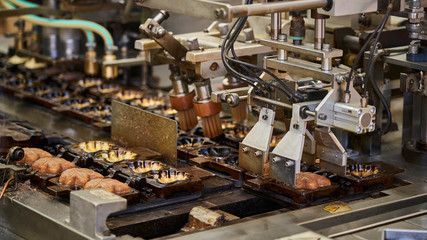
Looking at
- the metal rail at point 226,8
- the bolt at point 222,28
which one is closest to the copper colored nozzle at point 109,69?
the bolt at point 222,28

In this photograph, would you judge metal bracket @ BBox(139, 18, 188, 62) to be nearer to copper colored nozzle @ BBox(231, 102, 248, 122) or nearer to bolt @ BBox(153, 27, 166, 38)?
bolt @ BBox(153, 27, 166, 38)

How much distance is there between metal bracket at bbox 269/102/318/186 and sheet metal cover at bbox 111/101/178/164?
493 mm

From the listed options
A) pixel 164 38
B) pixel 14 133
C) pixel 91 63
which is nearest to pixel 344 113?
pixel 164 38

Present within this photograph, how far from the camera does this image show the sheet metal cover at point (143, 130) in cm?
337

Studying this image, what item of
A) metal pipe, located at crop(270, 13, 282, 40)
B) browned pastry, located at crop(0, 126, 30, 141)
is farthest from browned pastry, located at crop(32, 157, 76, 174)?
metal pipe, located at crop(270, 13, 282, 40)

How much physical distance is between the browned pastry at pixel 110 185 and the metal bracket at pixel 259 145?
479mm

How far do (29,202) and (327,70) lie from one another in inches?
42.8

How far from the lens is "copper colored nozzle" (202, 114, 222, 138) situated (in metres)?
3.61

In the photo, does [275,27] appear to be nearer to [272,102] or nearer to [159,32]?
[272,102]

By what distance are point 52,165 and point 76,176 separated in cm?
17

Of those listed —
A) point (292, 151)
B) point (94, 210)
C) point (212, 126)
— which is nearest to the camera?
point (94, 210)

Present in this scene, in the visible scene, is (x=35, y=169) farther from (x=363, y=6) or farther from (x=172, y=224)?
(x=363, y=6)

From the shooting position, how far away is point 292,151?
2.91 m

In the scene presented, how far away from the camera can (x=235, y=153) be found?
134 inches
